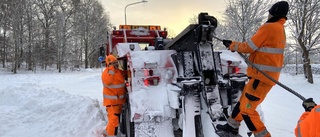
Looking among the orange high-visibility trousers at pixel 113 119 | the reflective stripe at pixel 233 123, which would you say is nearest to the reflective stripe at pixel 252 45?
the reflective stripe at pixel 233 123

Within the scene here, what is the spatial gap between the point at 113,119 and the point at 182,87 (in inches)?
84.9

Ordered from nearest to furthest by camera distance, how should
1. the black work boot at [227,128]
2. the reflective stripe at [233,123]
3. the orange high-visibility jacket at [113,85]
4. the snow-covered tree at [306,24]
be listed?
the black work boot at [227,128] → the reflective stripe at [233,123] → the orange high-visibility jacket at [113,85] → the snow-covered tree at [306,24]

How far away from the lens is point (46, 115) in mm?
6957

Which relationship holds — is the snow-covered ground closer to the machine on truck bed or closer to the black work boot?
the machine on truck bed

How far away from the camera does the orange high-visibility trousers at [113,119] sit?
471 centimetres

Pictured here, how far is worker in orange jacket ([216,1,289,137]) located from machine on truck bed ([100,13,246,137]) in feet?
0.86

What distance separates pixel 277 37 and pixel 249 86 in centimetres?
65

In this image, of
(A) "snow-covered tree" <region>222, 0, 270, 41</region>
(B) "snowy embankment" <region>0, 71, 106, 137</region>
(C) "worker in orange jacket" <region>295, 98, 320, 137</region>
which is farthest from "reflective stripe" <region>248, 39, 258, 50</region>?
(A) "snow-covered tree" <region>222, 0, 270, 41</region>

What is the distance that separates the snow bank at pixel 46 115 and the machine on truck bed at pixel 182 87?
209cm

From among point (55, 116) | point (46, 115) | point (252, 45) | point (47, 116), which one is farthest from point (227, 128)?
point (46, 115)

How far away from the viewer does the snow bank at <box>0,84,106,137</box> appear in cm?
552

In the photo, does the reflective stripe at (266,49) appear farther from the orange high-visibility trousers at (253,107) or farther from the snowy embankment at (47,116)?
the snowy embankment at (47,116)

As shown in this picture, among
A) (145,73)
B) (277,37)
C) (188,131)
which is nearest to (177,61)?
(145,73)

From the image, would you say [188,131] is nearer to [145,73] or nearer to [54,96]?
[145,73]
